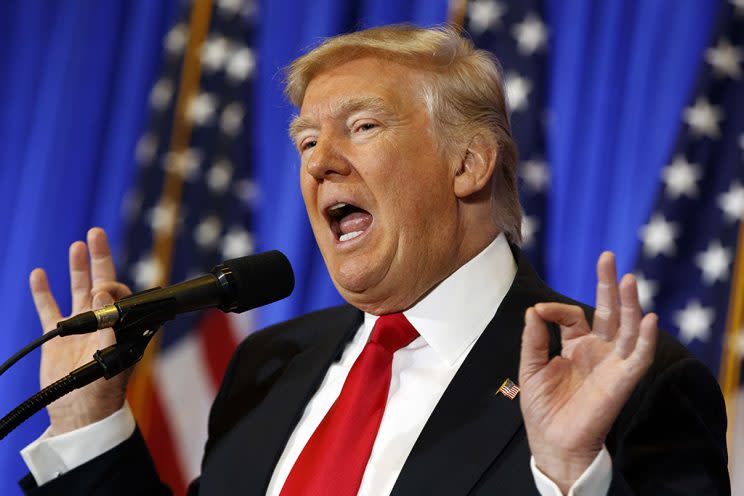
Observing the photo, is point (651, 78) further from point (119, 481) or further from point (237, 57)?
point (119, 481)

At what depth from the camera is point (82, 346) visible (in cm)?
180

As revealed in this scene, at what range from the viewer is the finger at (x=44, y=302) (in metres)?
1.83

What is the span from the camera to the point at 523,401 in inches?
49.5

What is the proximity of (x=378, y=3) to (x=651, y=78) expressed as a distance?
2.81 feet

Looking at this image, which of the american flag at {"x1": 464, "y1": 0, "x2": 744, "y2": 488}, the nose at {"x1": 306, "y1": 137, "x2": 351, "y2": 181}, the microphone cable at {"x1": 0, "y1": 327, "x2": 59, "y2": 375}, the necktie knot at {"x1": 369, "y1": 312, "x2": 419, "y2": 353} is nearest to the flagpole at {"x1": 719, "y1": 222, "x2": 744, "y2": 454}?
the american flag at {"x1": 464, "y1": 0, "x2": 744, "y2": 488}

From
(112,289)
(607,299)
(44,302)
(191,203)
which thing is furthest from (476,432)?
(191,203)

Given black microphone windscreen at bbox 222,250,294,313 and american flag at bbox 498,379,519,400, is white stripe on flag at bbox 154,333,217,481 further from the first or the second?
american flag at bbox 498,379,519,400

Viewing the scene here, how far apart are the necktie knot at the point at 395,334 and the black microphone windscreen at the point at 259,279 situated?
192mm

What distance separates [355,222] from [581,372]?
2.14 ft

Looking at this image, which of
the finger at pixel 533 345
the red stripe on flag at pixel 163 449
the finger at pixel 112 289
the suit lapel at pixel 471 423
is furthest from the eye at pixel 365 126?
the red stripe on flag at pixel 163 449

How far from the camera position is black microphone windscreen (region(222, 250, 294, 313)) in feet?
4.99

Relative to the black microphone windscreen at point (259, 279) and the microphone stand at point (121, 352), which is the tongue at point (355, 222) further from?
the microphone stand at point (121, 352)

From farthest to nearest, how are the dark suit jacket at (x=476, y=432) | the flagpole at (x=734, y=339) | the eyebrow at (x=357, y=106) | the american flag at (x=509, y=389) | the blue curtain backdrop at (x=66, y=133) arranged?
the blue curtain backdrop at (x=66, y=133) < the flagpole at (x=734, y=339) < the eyebrow at (x=357, y=106) < the american flag at (x=509, y=389) < the dark suit jacket at (x=476, y=432)

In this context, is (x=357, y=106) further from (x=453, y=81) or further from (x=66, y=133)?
(x=66, y=133)
